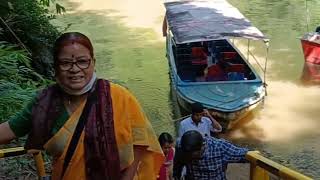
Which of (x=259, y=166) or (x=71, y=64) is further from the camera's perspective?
(x=259, y=166)

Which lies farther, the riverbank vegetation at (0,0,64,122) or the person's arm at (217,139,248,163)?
the riverbank vegetation at (0,0,64,122)

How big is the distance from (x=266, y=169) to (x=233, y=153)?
0.77 metres

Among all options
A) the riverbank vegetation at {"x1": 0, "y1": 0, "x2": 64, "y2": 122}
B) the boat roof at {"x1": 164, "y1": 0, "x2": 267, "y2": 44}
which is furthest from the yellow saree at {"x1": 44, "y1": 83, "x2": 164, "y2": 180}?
the boat roof at {"x1": 164, "y1": 0, "x2": 267, "y2": 44}

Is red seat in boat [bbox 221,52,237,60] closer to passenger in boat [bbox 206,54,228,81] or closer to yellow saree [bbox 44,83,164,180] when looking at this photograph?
passenger in boat [bbox 206,54,228,81]

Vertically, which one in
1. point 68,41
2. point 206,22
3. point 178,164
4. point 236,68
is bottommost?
point 178,164

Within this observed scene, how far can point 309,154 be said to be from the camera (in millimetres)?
10211

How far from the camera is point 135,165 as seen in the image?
2055 mm

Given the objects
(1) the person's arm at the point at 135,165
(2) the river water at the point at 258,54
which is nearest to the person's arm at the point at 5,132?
(1) the person's arm at the point at 135,165

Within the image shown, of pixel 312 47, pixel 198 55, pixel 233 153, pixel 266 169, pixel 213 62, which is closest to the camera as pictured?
pixel 266 169

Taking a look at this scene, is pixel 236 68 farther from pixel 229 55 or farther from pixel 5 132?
pixel 5 132

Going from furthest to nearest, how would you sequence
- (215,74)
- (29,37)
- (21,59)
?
(215,74), (29,37), (21,59)

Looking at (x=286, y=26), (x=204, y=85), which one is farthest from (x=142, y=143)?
(x=286, y=26)

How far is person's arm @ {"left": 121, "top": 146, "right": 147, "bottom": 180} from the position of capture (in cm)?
202

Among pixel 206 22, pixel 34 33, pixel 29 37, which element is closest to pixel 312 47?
pixel 206 22
